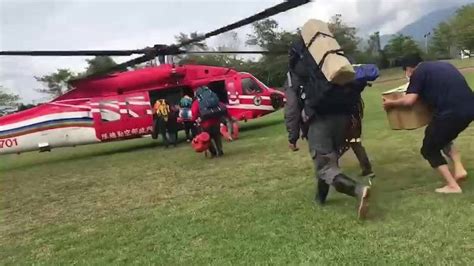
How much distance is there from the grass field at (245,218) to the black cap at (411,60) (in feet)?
4.45

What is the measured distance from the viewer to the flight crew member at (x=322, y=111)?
5.04m

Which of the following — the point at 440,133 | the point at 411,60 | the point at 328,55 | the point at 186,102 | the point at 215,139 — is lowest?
the point at 215,139

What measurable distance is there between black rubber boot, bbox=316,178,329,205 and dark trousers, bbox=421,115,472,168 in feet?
3.62

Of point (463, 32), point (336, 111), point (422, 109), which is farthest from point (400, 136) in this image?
point (463, 32)

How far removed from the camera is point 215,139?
34.7 feet

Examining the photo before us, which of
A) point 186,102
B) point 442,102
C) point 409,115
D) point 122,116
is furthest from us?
point 122,116

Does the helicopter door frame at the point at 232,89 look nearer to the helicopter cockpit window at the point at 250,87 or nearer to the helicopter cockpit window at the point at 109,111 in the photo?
the helicopter cockpit window at the point at 250,87

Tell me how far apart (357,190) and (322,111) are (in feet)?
2.84

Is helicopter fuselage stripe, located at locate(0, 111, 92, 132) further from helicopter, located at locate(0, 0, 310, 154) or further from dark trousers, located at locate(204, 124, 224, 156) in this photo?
dark trousers, located at locate(204, 124, 224, 156)

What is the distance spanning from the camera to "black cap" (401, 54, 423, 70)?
18.4ft

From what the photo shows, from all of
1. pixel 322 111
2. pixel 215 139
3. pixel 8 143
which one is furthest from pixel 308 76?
pixel 8 143

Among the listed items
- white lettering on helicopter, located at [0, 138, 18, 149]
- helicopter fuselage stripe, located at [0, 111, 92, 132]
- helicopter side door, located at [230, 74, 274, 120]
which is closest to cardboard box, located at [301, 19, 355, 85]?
helicopter fuselage stripe, located at [0, 111, 92, 132]

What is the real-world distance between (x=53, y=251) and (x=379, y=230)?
307 centimetres

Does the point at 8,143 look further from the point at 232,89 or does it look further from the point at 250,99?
the point at 250,99
